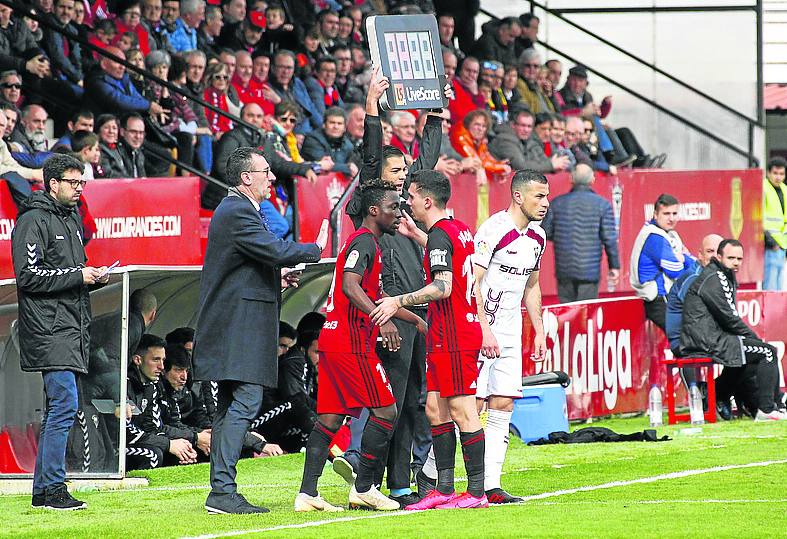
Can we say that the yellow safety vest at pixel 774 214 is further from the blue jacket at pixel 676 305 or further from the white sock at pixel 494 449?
the white sock at pixel 494 449

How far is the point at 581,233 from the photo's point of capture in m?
20.2

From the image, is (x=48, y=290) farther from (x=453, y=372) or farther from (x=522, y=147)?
(x=522, y=147)

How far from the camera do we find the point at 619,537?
841 centimetres

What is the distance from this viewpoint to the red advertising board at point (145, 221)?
1488 centimetres

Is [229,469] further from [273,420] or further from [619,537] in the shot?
[273,420]

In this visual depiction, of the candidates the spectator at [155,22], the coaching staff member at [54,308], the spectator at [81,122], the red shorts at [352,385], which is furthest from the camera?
the spectator at [155,22]

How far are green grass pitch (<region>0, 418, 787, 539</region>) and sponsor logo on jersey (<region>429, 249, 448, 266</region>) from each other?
1.45 metres

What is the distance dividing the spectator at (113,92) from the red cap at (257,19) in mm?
3201

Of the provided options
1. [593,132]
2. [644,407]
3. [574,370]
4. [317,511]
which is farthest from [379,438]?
[593,132]

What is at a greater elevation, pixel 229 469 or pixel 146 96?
pixel 146 96

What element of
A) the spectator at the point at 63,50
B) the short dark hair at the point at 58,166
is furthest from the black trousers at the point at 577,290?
the short dark hair at the point at 58,166

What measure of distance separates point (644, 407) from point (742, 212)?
22.1 feet

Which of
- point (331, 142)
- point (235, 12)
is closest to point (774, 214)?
point (331, 142)

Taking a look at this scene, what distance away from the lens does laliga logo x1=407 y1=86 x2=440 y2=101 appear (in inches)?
421
